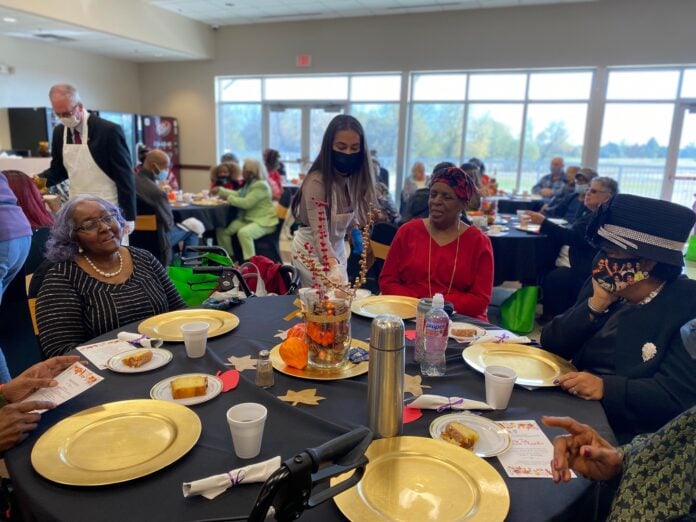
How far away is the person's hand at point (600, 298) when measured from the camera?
160 cm

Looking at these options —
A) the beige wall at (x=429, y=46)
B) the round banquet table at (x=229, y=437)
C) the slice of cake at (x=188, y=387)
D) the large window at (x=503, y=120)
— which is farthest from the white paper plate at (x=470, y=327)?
the large window at (x=503, y=120)

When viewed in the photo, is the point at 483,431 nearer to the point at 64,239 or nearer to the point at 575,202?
the point at 64,239

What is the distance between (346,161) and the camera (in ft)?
Result: 8.54

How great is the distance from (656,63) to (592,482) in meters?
8.60

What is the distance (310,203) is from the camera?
8.56ft

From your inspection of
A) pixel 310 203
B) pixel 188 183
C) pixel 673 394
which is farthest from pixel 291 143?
pixel 673 394

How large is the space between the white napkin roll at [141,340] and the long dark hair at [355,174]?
120cm

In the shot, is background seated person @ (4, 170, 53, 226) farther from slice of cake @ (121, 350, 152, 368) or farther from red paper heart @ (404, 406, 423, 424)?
red paper heart @ (404, 406, 423, 424)

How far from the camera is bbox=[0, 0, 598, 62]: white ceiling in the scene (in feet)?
25.2

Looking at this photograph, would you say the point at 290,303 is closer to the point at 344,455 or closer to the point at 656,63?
the point at 344,455

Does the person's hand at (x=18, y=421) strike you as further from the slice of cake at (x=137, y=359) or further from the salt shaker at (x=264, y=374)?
the salt shaker at (x=264, y=374)

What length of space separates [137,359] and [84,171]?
2.50m

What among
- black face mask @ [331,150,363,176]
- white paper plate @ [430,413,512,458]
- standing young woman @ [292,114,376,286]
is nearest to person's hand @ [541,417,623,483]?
white paper plate @ [430,413,512,458]

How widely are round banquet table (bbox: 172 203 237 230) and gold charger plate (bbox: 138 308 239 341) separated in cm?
387
